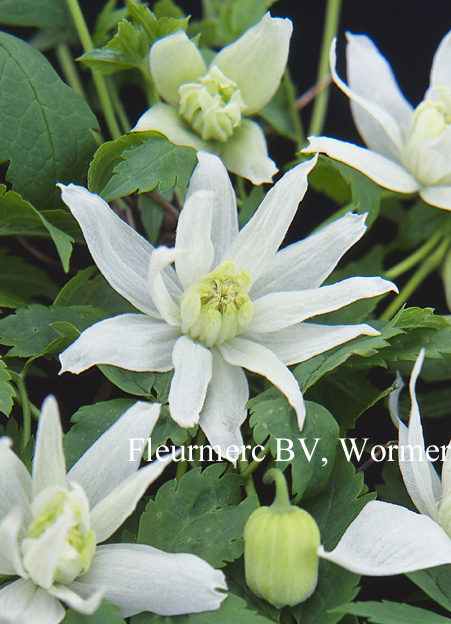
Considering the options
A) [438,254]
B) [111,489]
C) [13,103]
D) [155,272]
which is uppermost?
[13,103]

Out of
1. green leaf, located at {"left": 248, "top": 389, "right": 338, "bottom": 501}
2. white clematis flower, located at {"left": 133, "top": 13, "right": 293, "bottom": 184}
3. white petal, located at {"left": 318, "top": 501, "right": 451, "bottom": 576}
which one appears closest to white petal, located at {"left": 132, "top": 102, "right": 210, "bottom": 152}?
white clematis flower, located at {"left": 133, "top": 13, "right": 293, "bottom": 184}

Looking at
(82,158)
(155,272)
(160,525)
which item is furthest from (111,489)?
(82,158)

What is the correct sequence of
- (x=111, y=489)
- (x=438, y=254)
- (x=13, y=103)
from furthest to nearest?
(x=438, y=254) < (x=13, y=103) < (x=111, y=489)

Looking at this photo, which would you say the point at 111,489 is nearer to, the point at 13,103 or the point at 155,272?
the point at 155,272

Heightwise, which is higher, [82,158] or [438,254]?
[82,158]

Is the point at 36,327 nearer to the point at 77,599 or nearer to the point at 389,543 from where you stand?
the point at 77,599

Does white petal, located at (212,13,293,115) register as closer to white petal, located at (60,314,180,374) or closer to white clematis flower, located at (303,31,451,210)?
white clematis flower, located at (303,31,451,210)

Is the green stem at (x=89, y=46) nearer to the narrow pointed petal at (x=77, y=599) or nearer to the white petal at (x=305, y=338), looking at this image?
the white petal at (x=305, y=338)
